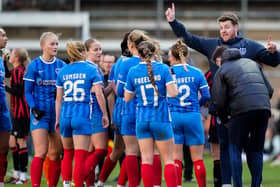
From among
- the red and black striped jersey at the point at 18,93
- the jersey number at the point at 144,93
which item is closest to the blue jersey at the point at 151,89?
the jersey number at the point at 144,93

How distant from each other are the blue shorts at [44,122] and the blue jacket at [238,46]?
2005 millimetres

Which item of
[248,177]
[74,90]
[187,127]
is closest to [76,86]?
[74,90]

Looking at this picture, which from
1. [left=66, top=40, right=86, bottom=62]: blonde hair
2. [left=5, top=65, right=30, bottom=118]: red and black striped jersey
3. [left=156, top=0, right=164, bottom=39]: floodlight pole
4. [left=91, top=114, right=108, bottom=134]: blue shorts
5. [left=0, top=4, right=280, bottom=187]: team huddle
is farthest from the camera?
[left=156, top=0, right=164, bottom=39]: floodlight pole

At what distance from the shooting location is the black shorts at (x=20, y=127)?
1645cm

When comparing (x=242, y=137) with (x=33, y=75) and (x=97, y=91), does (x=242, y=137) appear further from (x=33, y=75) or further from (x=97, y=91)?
(x=33, y=75)

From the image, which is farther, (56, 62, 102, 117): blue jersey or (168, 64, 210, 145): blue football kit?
(168, 64, 210, 145): blue football kit

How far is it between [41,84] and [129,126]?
135cm

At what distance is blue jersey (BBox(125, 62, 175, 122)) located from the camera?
1128 centimetres

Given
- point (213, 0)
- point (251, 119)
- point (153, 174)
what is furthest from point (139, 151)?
point (213, 0)

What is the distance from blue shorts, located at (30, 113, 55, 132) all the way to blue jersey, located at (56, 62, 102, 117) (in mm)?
456

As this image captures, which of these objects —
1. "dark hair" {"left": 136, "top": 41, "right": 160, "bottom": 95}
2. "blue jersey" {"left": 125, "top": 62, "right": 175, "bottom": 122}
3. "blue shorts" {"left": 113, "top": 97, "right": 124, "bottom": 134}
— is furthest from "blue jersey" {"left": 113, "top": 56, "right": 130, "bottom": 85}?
"blue jersey" {"left": 125, "top": 62, "right": 175, "bottom": 122}

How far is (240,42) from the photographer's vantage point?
12.6 meters

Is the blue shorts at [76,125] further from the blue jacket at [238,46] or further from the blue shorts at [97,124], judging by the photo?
the blue jacket at [238,46]

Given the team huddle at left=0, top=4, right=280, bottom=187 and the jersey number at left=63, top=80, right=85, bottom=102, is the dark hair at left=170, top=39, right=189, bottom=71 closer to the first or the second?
the team huddle at left=0, top=4, right=280, bottom=187
